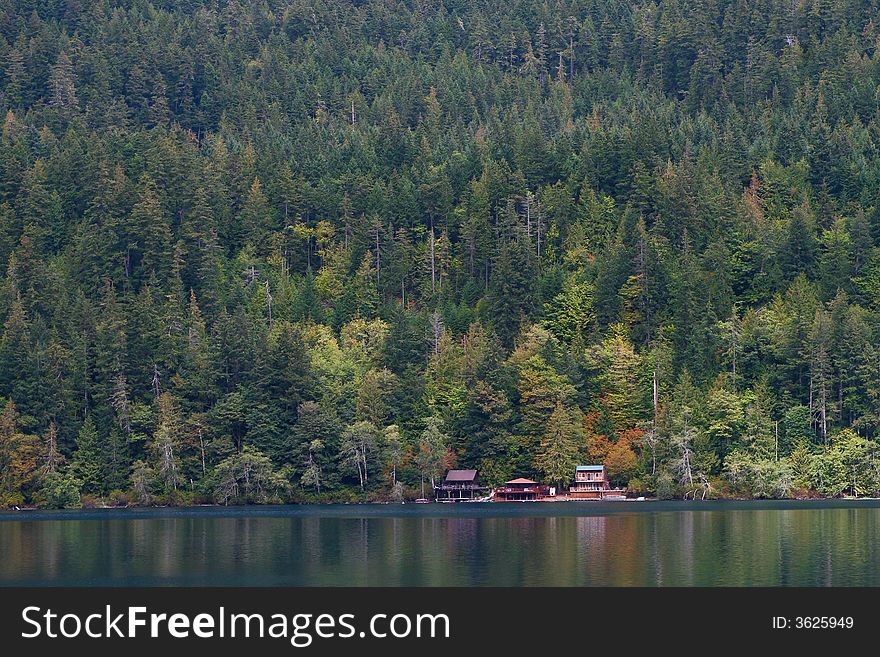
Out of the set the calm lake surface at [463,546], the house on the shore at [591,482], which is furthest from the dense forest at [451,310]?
the calm lake surface at [463,546]

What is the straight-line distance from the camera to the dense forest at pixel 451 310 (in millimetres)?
138000

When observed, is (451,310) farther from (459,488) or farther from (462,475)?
(459,488)

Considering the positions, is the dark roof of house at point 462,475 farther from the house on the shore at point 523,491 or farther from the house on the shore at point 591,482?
the house on the shore at point 591,482

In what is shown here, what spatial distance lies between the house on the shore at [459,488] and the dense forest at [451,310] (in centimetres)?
157

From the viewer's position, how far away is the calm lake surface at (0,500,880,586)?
2923 inches

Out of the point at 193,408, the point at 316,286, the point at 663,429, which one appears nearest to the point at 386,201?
the point at 316,286

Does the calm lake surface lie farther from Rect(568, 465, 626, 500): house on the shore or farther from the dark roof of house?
the dark roof of house

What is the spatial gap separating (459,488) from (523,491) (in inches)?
236

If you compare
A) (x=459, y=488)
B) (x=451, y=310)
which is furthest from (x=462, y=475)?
(x=451, y=310)

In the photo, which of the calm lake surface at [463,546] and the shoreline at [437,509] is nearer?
the calm lake surface at [463,546]

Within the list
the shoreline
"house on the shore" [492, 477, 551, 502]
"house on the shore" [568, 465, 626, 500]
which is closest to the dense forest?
"house on the shore" [568, 465, 626, 500]

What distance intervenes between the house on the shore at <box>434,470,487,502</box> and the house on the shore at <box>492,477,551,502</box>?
1.96 m
